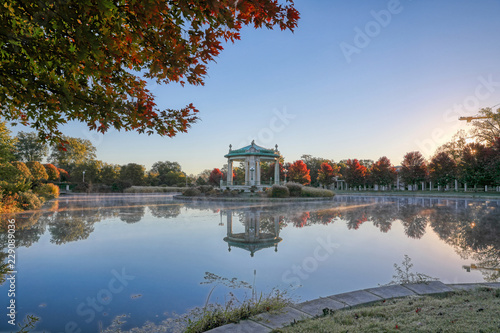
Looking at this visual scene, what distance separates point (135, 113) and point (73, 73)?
94 cm

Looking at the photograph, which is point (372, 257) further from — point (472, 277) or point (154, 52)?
point (154, 52)

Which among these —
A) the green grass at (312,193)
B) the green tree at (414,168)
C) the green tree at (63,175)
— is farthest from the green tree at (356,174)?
the green tree at (63,175)

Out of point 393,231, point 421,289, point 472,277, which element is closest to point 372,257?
point 472,277

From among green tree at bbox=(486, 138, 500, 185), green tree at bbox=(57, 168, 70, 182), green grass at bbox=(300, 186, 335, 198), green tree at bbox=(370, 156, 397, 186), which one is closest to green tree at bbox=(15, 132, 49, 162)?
green tree at bbox=(57, 168, 70, 182)

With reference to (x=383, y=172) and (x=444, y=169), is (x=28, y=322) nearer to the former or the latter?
(x=444, y=169)

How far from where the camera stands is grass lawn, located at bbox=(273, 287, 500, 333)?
2500 millimetres

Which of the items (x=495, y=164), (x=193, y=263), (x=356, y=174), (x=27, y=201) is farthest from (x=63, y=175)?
(x=495, y=164)

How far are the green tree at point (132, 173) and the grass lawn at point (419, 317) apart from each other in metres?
49.8

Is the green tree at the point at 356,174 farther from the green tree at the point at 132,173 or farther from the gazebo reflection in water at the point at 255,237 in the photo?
the gazebo reflection in water at the point at 255,237

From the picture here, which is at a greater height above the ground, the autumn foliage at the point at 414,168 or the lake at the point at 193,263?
the autumn foliage at the point at 414,168

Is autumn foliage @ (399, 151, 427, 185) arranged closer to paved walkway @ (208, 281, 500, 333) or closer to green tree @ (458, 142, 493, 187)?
green tree @ (458, 142, 493, 187)

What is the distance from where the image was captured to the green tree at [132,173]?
158ft

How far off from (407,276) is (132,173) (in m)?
49.8

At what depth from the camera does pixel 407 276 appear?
444 centimetres
